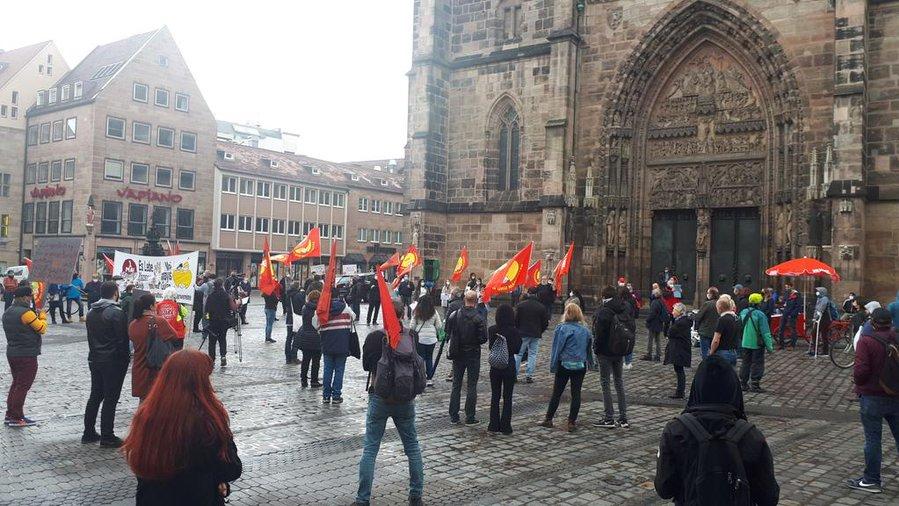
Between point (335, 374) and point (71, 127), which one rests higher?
point (71, 127)

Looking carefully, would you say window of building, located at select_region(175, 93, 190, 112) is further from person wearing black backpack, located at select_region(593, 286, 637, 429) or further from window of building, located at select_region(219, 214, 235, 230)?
person wearing black backpack, located at select_region(593, 286, 637, 429)

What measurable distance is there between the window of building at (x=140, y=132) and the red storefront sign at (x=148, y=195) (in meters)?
3.49

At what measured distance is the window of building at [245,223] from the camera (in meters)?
59.6

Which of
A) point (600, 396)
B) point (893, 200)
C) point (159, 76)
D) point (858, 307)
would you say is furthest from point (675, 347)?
point (159, 76)

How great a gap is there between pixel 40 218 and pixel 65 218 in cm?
359

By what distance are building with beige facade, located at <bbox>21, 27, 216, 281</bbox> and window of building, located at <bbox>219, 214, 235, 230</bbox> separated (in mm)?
2047

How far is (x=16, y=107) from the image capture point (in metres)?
58.2

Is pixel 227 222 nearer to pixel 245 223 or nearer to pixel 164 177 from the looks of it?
pixel 245 223

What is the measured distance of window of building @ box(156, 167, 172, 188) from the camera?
53688 mm

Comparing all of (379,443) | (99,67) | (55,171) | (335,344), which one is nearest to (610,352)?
(335,344)

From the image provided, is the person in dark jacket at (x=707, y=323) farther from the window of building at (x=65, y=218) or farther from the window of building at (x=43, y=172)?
the window of building at (x=43, y=172)

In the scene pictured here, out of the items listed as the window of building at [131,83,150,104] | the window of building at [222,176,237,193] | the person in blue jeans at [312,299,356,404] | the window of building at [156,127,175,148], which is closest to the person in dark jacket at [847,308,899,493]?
the person in blue jeans at [312,299,356,404]

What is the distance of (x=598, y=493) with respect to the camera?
7.09 m

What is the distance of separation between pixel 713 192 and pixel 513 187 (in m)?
7.98
